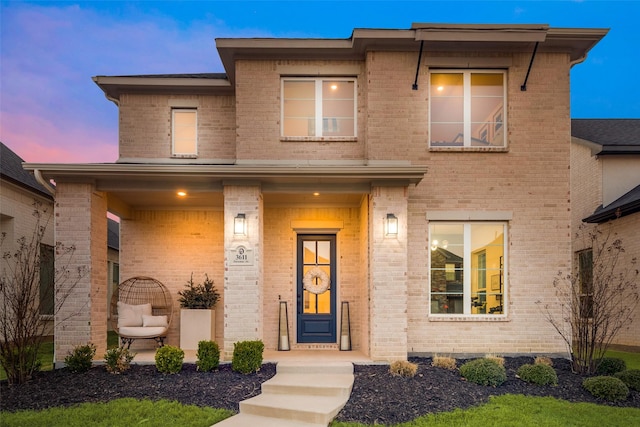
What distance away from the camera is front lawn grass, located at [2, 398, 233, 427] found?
20.4 ft

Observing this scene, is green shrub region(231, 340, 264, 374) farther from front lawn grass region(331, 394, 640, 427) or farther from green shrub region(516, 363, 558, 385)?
green shrub region(516, 363, 558, 385)

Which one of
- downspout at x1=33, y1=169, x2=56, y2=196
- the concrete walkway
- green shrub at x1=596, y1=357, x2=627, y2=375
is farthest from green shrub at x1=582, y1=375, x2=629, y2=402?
downspout at x1=33, y1=169, x2=56, y2=196

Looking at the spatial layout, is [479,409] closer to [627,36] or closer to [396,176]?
[396,176]

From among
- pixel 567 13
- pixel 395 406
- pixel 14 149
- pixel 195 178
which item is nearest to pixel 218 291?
pixel 195 178

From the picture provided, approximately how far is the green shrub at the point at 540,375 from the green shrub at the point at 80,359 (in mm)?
7075

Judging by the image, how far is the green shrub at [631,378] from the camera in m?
7.75

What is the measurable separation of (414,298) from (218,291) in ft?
14.5

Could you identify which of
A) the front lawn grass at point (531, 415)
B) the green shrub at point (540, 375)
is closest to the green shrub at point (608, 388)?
the front lawn grass at point (531, 415)

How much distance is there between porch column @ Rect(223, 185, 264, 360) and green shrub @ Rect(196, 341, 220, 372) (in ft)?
1.75

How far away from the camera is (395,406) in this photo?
6.91m

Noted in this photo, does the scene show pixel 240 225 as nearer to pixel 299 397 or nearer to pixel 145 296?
pixel 299 397

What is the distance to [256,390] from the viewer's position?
764 centimetres

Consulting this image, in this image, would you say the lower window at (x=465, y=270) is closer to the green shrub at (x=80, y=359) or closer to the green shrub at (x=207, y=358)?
the green shrub at (x=207, y=358)

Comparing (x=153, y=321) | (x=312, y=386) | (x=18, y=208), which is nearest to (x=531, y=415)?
(x=312, y=386)
